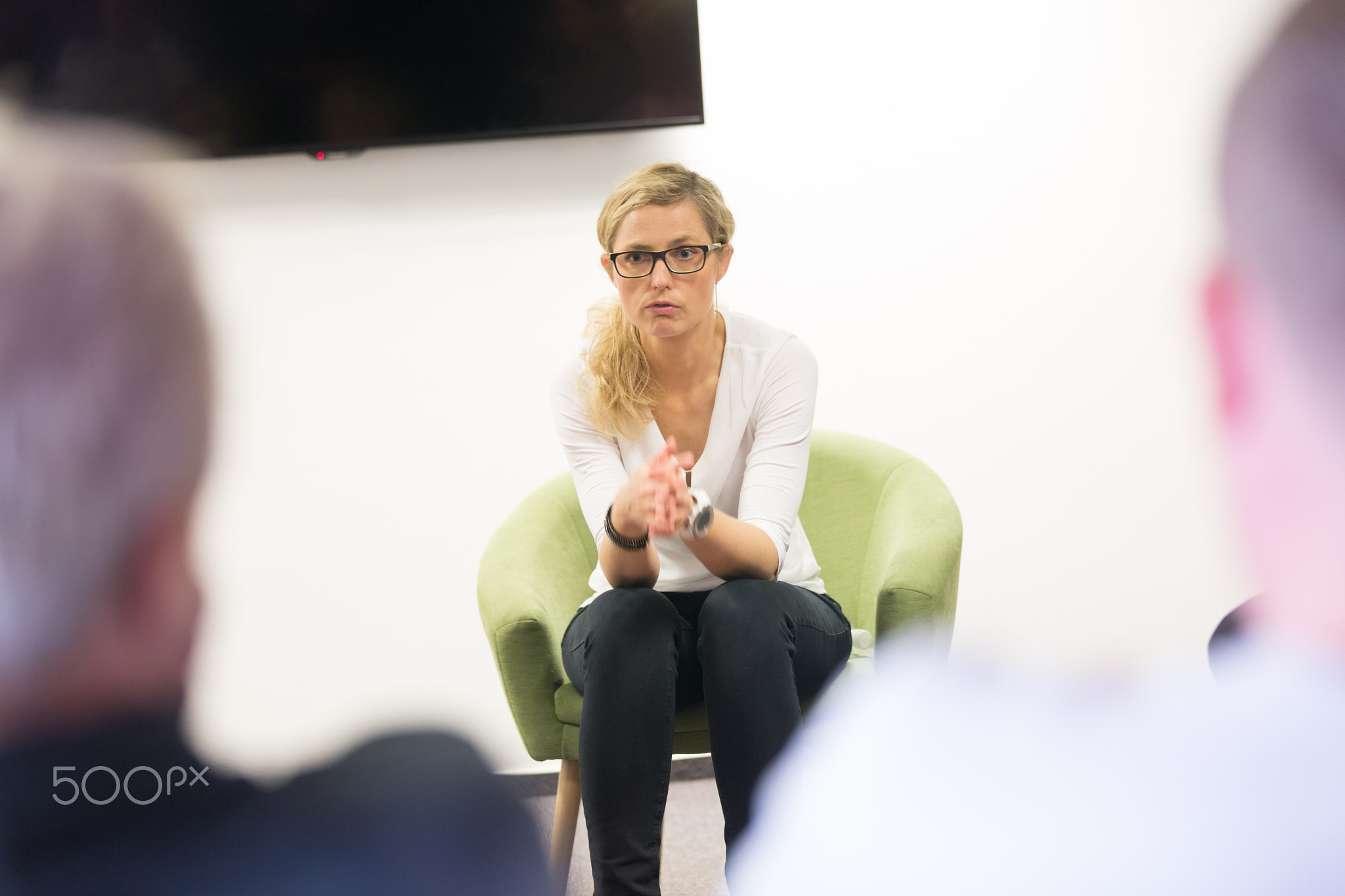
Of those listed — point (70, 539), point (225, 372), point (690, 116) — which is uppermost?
point (690, 116)

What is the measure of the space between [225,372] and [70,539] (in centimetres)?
45

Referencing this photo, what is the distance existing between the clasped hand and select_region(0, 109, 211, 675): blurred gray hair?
48.1 inches

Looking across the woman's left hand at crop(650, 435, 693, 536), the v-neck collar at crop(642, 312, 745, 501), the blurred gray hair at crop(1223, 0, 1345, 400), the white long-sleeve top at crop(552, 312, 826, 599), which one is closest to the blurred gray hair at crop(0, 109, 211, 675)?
the white long-sleeve top at crop(552, 312, 826, 599)

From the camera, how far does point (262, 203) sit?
2.06m

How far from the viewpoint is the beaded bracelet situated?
134 centimetres

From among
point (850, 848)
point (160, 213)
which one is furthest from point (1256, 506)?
point (160, 213)

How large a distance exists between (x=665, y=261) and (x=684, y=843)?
1.10 metres

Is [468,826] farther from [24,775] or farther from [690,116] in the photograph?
[690,116]

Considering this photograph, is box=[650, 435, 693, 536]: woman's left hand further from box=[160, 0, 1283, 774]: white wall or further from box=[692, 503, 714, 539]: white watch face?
box=[160, 0, 1283, 774]: white wall

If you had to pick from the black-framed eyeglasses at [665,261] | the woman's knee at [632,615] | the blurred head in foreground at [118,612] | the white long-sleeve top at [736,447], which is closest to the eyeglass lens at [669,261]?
the black-framed eyeglasses at [665,261]

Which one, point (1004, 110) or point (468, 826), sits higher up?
point (1004, 110)

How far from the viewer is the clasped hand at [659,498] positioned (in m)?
1.27

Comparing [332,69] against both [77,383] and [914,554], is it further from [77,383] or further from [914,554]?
[914,554]

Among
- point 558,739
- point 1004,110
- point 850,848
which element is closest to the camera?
point 558,739
